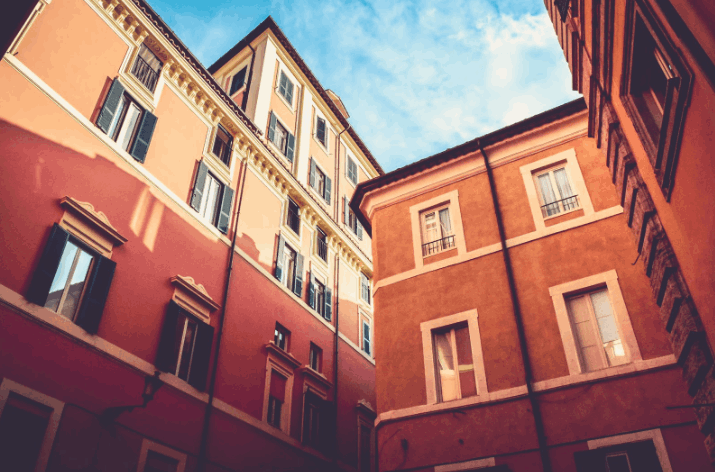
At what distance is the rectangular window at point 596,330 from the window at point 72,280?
9642 millimetres

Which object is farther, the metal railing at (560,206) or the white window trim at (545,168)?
the metal railing at (560,206)

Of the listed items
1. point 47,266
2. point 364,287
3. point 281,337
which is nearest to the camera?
point 47,266

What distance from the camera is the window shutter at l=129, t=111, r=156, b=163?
13648 millimetres

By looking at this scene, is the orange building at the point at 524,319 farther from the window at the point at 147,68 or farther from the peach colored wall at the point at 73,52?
the peach colored wall at the point at 73,52

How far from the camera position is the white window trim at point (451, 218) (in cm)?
1209

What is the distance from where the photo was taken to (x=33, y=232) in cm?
1030

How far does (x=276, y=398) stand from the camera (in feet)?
52.4

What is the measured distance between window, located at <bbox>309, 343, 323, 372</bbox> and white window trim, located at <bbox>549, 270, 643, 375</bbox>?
421 inches

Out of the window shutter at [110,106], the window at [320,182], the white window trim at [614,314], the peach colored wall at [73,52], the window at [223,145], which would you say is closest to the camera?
the white window trim at [614,314]

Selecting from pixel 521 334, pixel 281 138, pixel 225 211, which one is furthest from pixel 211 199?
pixel 521 334

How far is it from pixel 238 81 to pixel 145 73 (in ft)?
27.9

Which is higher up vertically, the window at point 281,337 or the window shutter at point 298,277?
the window shutter at point 298,277

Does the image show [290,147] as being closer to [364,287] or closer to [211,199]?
[211,199]

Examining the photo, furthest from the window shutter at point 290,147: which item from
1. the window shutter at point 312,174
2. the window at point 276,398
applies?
the window at point 276,398
